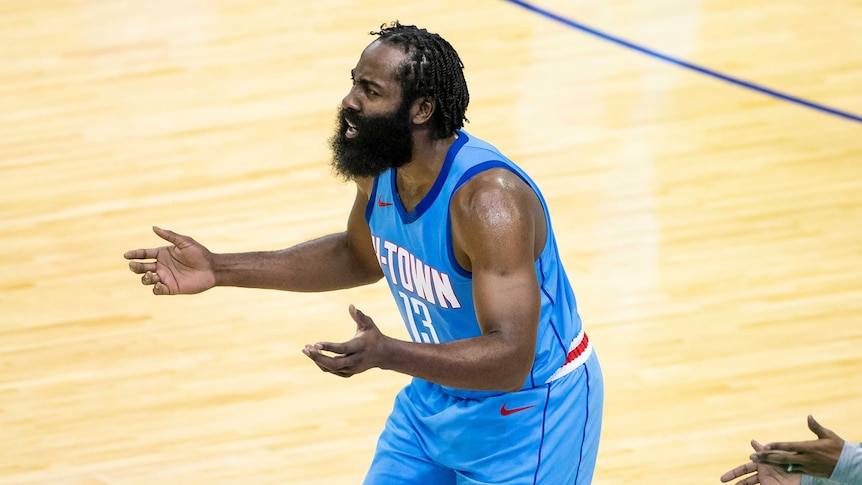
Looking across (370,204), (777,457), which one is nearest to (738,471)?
(777,457)

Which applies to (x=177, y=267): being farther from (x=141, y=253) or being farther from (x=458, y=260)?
(x=458, y=260)

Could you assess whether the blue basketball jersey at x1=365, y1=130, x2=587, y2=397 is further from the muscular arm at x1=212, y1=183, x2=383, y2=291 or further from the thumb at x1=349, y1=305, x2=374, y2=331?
the thumb at x1=349, y1=305, x2=374, y2=331

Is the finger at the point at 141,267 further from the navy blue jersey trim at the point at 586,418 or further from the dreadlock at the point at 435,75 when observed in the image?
the navy blue jersey trim at the point at 586,418

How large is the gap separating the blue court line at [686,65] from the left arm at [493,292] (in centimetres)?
458

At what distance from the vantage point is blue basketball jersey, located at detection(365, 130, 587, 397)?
10.8ft

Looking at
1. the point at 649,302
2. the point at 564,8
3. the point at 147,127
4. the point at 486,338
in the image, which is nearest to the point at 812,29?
the point at 564,8

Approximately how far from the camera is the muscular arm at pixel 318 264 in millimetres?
3662

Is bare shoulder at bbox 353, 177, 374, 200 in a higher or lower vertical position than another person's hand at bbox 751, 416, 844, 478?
higher

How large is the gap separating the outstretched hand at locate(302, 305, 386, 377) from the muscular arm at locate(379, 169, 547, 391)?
75 mm

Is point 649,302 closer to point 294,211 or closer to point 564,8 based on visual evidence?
point 294,211

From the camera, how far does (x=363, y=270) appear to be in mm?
3842

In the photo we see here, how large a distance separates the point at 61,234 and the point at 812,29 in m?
4.58

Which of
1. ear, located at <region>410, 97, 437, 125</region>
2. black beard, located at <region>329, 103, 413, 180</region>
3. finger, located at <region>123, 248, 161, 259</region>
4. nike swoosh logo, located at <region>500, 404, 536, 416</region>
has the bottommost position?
nike swoosh logo, located at <region>500, 404, 536, 416</region>

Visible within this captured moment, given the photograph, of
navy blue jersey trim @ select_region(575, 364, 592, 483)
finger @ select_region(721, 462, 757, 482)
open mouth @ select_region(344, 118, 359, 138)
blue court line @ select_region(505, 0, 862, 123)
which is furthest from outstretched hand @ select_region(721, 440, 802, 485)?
blue court line @ select_region(505, 0, 862, 123)
